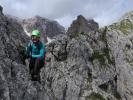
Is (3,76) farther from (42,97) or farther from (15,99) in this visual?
(42,97)

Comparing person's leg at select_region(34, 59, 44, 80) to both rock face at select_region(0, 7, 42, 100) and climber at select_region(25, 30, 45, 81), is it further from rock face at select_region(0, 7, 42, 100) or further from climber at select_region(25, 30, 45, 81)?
rock face at select_region(0, 7, 42, 100)

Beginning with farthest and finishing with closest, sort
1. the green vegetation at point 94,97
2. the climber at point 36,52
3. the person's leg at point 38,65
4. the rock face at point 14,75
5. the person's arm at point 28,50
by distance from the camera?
the green vegetation at point 94,97 < the rock face at point 14,75 < the person's arm at point 28,50 < the person's leg at point 38,65 < the climber at point 36,52

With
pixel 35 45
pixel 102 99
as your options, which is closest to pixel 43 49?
pixel 35 45

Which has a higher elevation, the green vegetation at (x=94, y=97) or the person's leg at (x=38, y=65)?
the person's leg at (x=38, y=65)

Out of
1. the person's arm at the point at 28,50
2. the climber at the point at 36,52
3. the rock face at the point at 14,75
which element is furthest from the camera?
the rock face at the point at 14,75

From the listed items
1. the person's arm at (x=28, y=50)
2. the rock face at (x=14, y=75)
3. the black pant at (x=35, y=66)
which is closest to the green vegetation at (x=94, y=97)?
the rock face at (x=14, y=75)

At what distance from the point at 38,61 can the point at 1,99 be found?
5.41 meters

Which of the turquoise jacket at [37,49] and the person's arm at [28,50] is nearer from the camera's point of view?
the turquoise jacket at [37,49]

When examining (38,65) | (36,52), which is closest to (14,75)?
(38,65)

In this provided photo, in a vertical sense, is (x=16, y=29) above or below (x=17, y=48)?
above

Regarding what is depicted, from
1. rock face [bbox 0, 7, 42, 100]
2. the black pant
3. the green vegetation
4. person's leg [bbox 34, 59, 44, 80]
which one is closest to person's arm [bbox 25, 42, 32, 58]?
the black pant

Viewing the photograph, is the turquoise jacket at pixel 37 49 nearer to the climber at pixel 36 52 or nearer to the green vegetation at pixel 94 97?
the climber at pixel 36 52

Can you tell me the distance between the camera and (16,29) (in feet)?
150

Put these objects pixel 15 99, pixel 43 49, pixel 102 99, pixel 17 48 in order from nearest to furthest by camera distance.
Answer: pixel 43 49 < pixel 15 99 < pixel 17 48 < pixel 102 99
